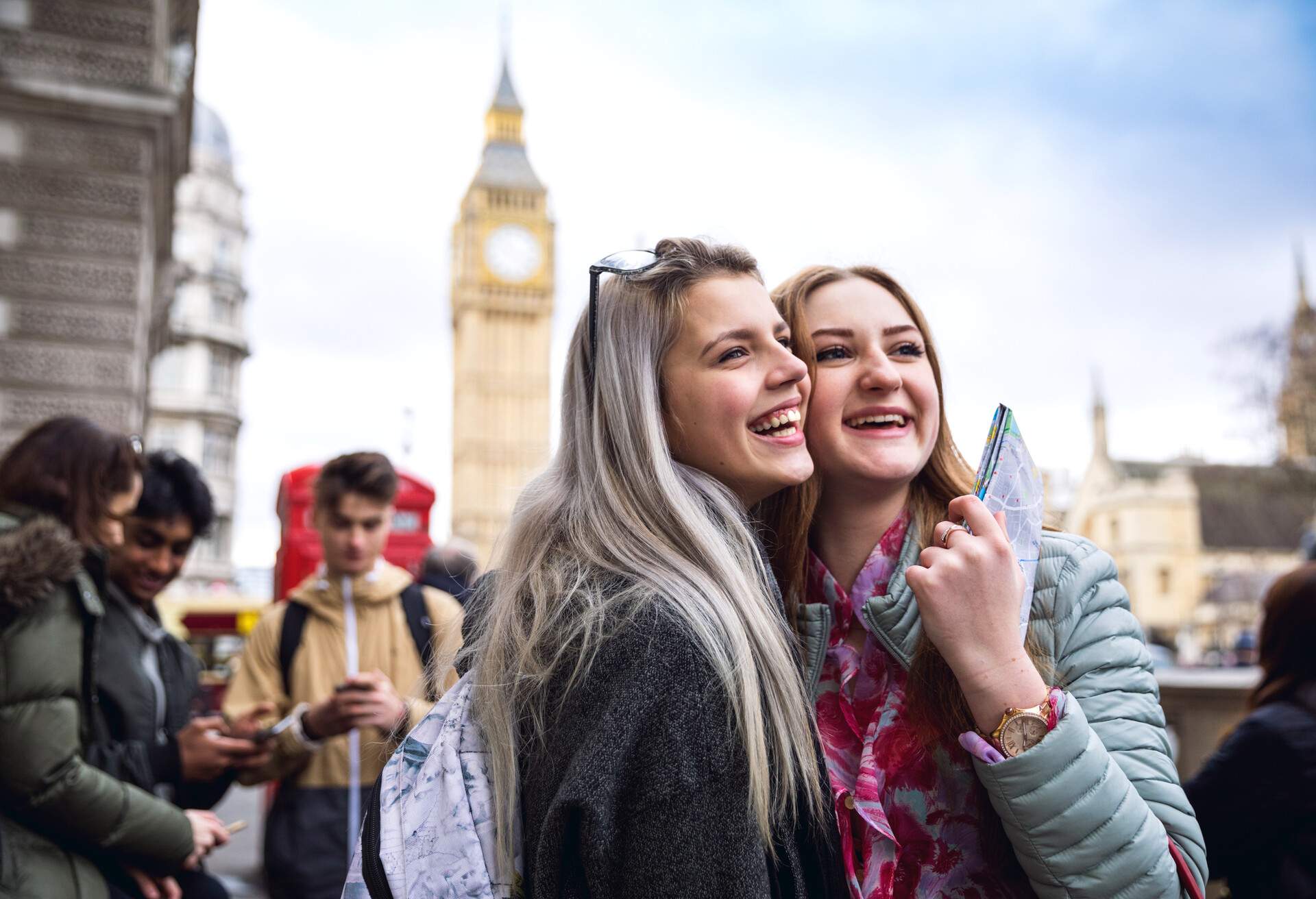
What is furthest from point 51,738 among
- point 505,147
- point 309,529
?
point 505,147

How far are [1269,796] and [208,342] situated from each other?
47.7 meters

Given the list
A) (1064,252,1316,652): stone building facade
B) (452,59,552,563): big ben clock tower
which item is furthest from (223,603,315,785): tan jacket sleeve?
(452,59,552,563): big ben clock tower

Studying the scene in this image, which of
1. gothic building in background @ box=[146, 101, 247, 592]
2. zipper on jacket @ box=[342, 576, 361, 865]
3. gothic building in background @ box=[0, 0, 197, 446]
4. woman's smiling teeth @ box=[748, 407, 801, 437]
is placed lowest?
zipper on jacket @ box=[342, 576, 361, 865]

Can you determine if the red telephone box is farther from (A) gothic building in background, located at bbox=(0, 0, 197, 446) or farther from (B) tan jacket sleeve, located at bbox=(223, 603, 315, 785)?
(B) tan jacket sleeve, located at bbox=(223, 603, 315, 785)

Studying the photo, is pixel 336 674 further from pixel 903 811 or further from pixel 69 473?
pixel 903 811

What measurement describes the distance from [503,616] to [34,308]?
5.86 m

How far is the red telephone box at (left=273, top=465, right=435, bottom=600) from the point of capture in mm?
8031

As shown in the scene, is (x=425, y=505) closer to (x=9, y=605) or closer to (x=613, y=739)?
(x=9, y=605)

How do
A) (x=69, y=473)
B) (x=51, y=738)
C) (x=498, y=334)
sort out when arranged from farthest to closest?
1. (x=498, y=334)
2. (x=69, y=473)
3. (x=51, y=738)

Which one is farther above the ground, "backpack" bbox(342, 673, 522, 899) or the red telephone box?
the red telephone box

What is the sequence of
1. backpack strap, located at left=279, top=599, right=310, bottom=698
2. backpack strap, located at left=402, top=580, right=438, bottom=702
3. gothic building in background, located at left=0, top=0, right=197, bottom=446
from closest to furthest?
backpack strap, located at left=279, top=599, right=310, bottom=698
backpack strap, located at left=402, top=580, right=438, bottom=702
gothic building in background, located at left=0, top=0, right=197, bottom=446

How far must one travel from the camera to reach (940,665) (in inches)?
63.5

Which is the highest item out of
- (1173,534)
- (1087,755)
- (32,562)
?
(1173,534)

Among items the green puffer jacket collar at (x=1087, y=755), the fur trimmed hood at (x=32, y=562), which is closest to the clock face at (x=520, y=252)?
the fur trimmed hood at (x=32, y=562)
